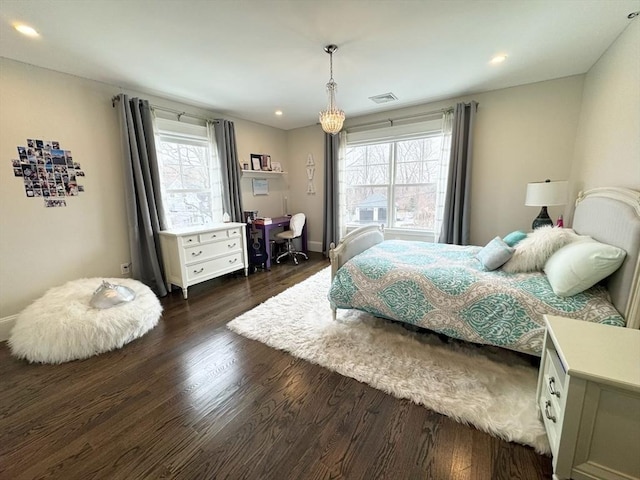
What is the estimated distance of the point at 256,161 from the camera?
4758 mm

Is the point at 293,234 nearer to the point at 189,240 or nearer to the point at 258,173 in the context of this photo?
the point at 258,173

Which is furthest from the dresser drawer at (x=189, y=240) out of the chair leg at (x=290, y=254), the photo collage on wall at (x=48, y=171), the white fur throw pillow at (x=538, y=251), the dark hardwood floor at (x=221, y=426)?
the white fur throw pillow at (x=538, y=251)

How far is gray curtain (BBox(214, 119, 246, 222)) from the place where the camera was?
4.06m

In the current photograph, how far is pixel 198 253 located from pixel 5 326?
1.81m

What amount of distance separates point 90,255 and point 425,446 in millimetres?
3712

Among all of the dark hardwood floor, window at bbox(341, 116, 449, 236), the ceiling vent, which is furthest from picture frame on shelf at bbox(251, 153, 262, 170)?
the dark hardwood floor

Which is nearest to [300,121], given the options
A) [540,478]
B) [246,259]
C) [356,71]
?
[356,71]

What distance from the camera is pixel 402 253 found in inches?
105

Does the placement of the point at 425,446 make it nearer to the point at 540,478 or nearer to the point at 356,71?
the point at 540,478

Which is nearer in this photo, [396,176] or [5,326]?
[5,326]

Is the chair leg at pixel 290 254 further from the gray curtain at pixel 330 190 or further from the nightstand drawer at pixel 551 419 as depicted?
the nightstand drawer at pixel 551 419

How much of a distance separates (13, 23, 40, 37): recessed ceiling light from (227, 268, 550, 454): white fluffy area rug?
2.85 meters

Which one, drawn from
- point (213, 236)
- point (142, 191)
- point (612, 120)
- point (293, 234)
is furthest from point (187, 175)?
point (612, 120)

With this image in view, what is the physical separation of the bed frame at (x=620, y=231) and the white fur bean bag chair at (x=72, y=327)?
6.40 feet
